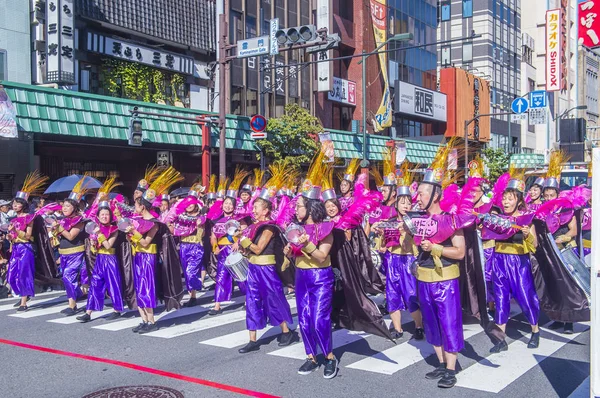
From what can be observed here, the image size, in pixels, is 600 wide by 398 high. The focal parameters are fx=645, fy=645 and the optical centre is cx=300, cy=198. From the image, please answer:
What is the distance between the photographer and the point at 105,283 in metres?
8.88

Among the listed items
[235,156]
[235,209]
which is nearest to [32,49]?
[235,156]

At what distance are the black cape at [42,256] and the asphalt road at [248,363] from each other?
1430 millimetres

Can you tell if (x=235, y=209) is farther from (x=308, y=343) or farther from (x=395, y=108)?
(x=395, y=108)

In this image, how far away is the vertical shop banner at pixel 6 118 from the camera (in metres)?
14.6

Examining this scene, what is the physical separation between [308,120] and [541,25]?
5059 centimetres

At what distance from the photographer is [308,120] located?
79.5ft

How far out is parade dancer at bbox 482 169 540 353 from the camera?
24.1 ft

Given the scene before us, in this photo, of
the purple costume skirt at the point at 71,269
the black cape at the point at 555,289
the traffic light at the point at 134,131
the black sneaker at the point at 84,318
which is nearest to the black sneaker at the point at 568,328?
the black cape at the point at 555,289

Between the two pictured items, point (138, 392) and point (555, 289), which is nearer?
point (138, 392)

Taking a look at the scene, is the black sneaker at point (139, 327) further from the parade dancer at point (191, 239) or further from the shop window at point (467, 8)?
the shop window at point (467, 8)

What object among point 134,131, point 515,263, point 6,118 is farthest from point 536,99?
point 515,263

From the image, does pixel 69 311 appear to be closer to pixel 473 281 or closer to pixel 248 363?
pixel 248 363

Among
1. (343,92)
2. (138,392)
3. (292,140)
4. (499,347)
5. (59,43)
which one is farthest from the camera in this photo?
(343,92)

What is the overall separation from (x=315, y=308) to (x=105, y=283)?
151 inches
